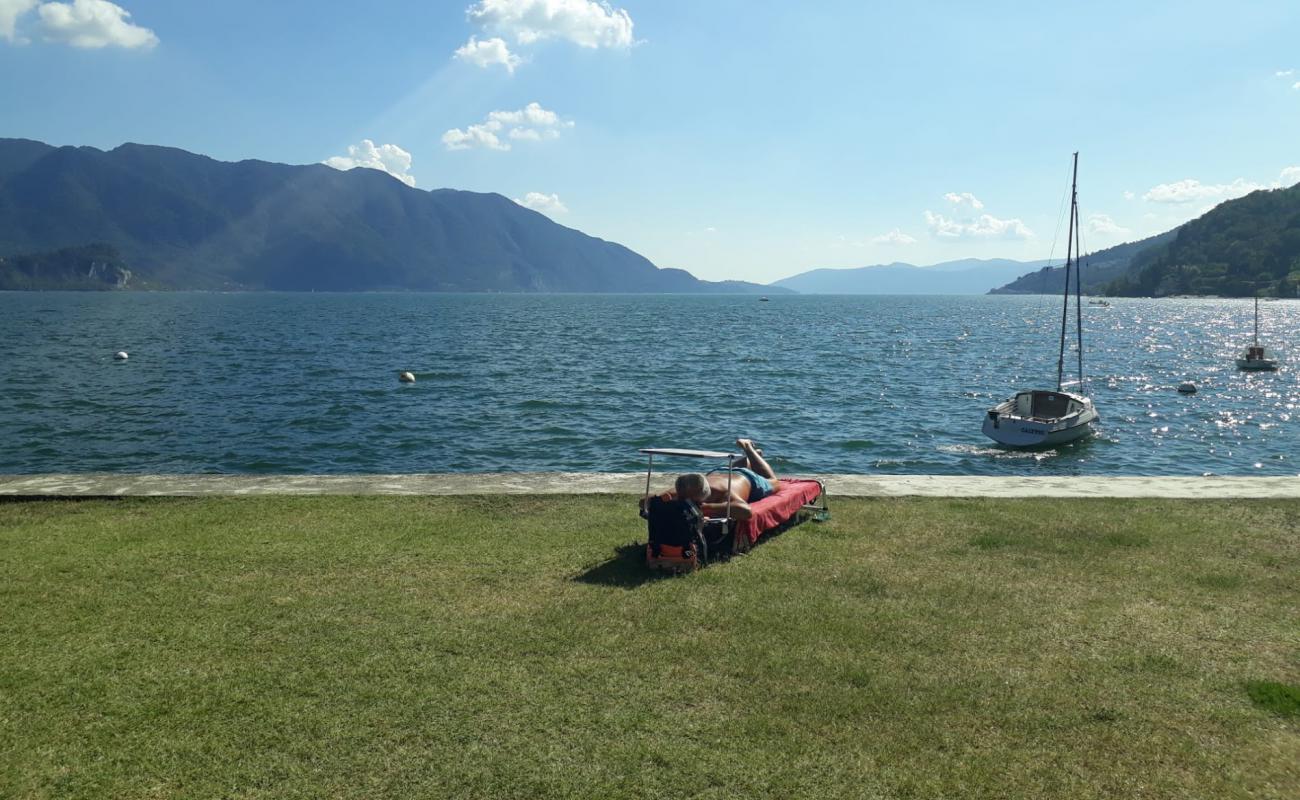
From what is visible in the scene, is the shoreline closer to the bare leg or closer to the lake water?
the bare leg

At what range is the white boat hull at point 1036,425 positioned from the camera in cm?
2864

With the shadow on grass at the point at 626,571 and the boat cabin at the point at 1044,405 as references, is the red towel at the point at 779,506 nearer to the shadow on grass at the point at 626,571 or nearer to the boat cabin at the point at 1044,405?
the shadow on grass at the point at 626,571

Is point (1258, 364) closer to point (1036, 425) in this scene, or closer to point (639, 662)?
point (1036, 425)

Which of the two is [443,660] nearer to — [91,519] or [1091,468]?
[91,519]

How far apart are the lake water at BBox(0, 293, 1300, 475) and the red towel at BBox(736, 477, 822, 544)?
1191 centimetres

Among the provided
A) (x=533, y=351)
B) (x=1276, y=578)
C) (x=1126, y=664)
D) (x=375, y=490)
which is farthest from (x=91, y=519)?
(x=533, y=351)

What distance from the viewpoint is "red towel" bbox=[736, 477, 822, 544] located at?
10.1m

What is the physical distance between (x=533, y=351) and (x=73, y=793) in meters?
58.5

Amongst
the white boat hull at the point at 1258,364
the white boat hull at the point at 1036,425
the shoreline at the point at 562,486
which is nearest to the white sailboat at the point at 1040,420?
the white boat hull at the point at 1036,425

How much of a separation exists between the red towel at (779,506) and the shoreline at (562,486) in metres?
1.07

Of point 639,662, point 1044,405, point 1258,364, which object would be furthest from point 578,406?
point 1258,364

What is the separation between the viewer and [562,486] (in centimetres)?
A: 1350

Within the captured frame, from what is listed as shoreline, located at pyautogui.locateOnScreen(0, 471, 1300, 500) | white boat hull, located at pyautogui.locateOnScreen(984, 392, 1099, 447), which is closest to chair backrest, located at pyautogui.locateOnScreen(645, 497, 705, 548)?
shoreline, located at pyautogui.locateOnScreen(0, 471, 1300, 500)

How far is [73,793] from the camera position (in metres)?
5.07
